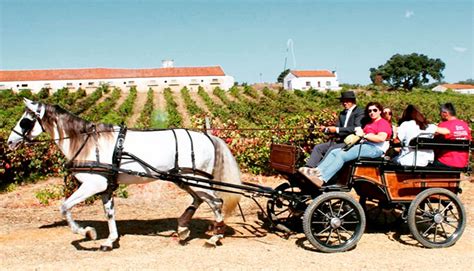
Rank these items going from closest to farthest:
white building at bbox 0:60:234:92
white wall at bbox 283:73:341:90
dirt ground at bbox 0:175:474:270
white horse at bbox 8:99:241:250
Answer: dirt ground at bbox 0:175:474:270 < white horse at bbox 8:99:241:250 < white building at bbox 0:60:234:92 < white wall at bbox 283:73:341:90

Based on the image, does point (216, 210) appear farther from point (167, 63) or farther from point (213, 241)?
point (167, 63)

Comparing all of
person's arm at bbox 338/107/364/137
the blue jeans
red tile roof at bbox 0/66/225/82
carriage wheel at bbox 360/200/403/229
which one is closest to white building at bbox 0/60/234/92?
red tile roof at bbox 0/66/225/82

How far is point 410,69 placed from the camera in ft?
294

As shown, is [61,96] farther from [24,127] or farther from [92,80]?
[24,127]

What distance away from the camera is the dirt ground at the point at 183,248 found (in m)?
4.93

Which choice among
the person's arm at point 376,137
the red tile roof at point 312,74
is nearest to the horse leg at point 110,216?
the person's arm at point 376,137

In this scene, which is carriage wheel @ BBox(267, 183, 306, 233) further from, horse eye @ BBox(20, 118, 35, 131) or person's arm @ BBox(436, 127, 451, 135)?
horse eye @ BBox(20, 118, 35, 131)

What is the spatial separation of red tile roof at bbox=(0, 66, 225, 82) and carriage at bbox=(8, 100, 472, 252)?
213 ft

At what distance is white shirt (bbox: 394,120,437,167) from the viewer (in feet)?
19.0

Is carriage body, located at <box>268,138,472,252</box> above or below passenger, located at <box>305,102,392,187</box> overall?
below

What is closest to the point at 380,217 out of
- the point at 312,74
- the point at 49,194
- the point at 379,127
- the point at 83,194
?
the point at 379,127

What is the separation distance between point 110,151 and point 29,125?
1069 mm

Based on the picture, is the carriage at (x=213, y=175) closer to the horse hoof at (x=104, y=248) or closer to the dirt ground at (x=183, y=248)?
the horse hoof at (x=104, y=248)

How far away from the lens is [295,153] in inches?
222
